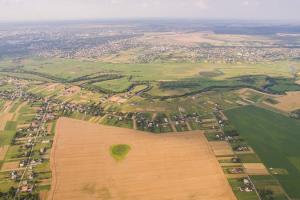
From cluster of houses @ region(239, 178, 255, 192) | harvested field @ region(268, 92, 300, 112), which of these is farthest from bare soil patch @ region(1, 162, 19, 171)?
harvested field @ region(268, 92, 300, 112)

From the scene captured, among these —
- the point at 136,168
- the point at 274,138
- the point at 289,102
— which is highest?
the point at 136,168

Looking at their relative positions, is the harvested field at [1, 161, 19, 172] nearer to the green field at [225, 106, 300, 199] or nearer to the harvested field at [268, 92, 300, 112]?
the green field at [225, 106, 300, 199]

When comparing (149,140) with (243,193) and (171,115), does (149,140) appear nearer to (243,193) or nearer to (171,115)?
(171,115)

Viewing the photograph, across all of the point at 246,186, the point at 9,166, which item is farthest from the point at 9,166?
the point at 246,186

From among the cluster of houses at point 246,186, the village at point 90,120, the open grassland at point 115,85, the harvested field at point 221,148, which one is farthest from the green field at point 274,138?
the open grassland at point 115,85

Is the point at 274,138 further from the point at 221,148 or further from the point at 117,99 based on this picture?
the point at 117,99

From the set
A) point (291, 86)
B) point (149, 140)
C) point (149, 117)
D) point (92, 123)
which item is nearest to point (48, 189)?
point (149, 140)
